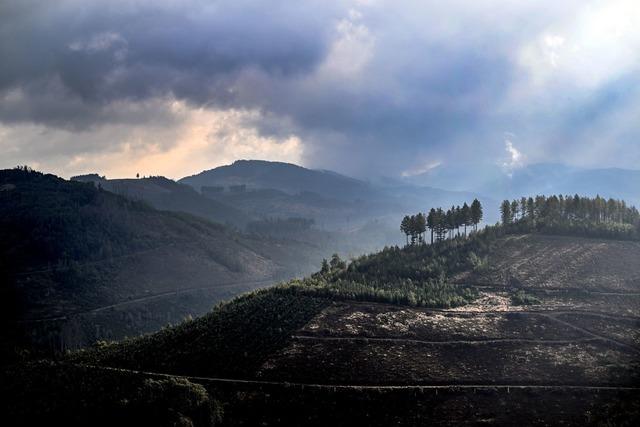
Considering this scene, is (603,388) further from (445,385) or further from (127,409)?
(127,409)

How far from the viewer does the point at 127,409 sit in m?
93.8

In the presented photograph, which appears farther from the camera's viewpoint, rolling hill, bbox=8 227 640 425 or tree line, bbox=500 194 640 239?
tree line, bbox=500 194 640 239

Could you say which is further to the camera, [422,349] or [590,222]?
[590,222]

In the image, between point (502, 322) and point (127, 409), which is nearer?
point (127, 409)

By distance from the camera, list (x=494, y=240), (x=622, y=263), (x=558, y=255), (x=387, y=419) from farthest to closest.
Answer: (x=494, y=240), (x=558, y=255), (x=622, y=263), (x=387, y=419)

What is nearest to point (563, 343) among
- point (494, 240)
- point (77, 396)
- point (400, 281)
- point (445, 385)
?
point (445, 385)

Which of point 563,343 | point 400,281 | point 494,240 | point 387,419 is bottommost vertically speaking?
point 387,419

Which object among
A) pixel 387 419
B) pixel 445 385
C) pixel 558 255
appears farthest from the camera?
pixel 558 255

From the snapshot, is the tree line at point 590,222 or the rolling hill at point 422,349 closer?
the rolling hill at point 422,349

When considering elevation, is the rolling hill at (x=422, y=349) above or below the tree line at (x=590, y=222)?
below

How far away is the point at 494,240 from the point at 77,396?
425 ft

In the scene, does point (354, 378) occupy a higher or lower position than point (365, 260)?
lower

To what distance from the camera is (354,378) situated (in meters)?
99.9

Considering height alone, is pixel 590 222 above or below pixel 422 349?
above
